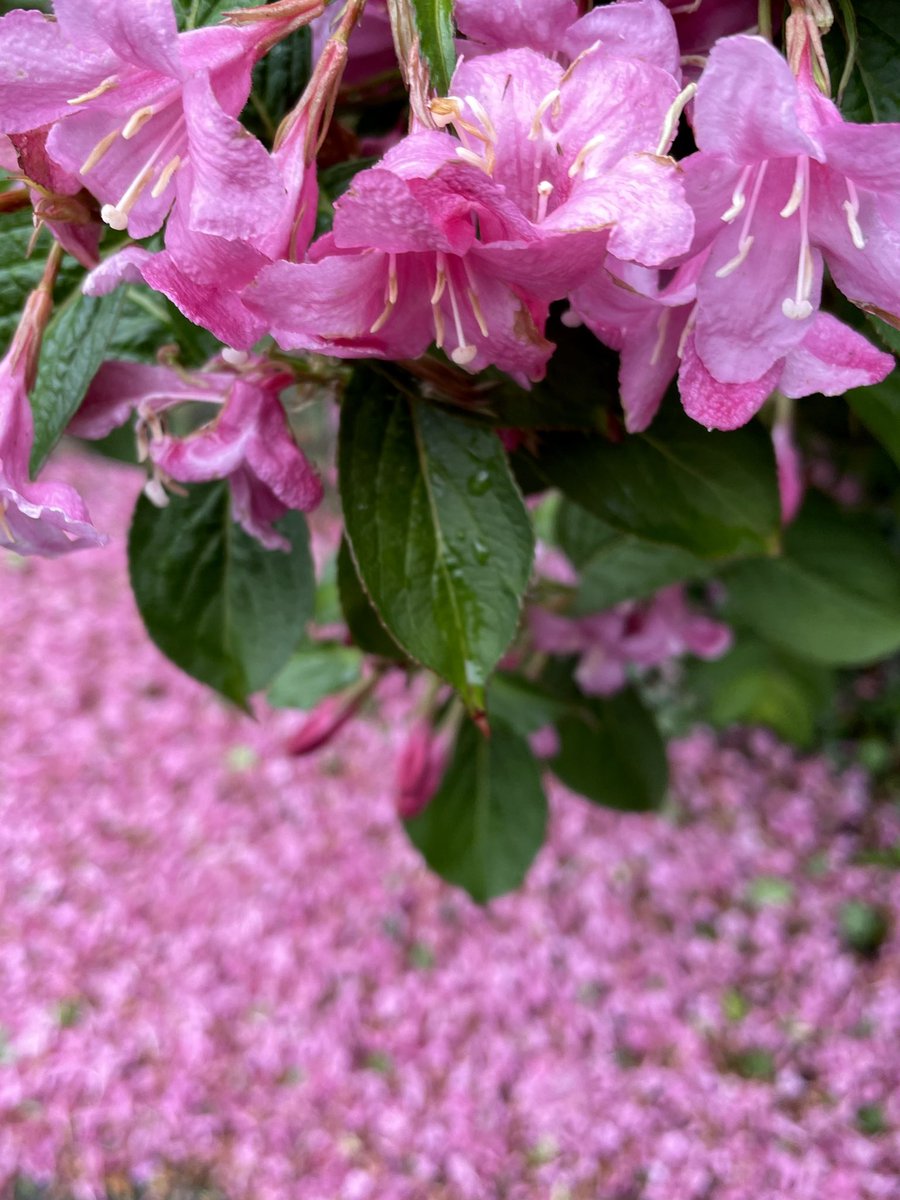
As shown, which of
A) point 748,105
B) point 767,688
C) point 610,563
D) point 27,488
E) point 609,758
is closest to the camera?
point 748,105

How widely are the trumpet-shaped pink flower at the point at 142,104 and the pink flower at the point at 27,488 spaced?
75mm

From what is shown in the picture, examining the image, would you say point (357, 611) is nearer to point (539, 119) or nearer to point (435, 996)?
point (539, 119)

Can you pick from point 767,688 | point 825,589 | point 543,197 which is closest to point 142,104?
point 543,197

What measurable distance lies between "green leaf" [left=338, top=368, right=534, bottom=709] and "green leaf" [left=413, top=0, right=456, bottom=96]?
0.44ft

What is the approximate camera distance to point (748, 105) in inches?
9.2

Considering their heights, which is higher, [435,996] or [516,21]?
[516,21]

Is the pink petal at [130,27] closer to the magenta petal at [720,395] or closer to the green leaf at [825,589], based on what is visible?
the magenta petal at [720,395]

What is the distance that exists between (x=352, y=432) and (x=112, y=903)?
174 cm

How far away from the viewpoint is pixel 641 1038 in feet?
5.02

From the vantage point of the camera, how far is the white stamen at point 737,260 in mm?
274

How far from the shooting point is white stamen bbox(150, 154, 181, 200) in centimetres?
28

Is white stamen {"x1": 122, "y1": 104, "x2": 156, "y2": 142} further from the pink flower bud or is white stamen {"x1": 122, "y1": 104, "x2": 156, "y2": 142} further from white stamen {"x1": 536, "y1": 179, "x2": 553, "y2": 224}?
the pink flower bud

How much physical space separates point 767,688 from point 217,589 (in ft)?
3.66

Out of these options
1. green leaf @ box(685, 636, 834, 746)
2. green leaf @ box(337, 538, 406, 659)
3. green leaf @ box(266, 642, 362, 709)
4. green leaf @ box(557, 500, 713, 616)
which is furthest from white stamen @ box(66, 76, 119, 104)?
green leaf @ box(685, 636, 834, 746)
